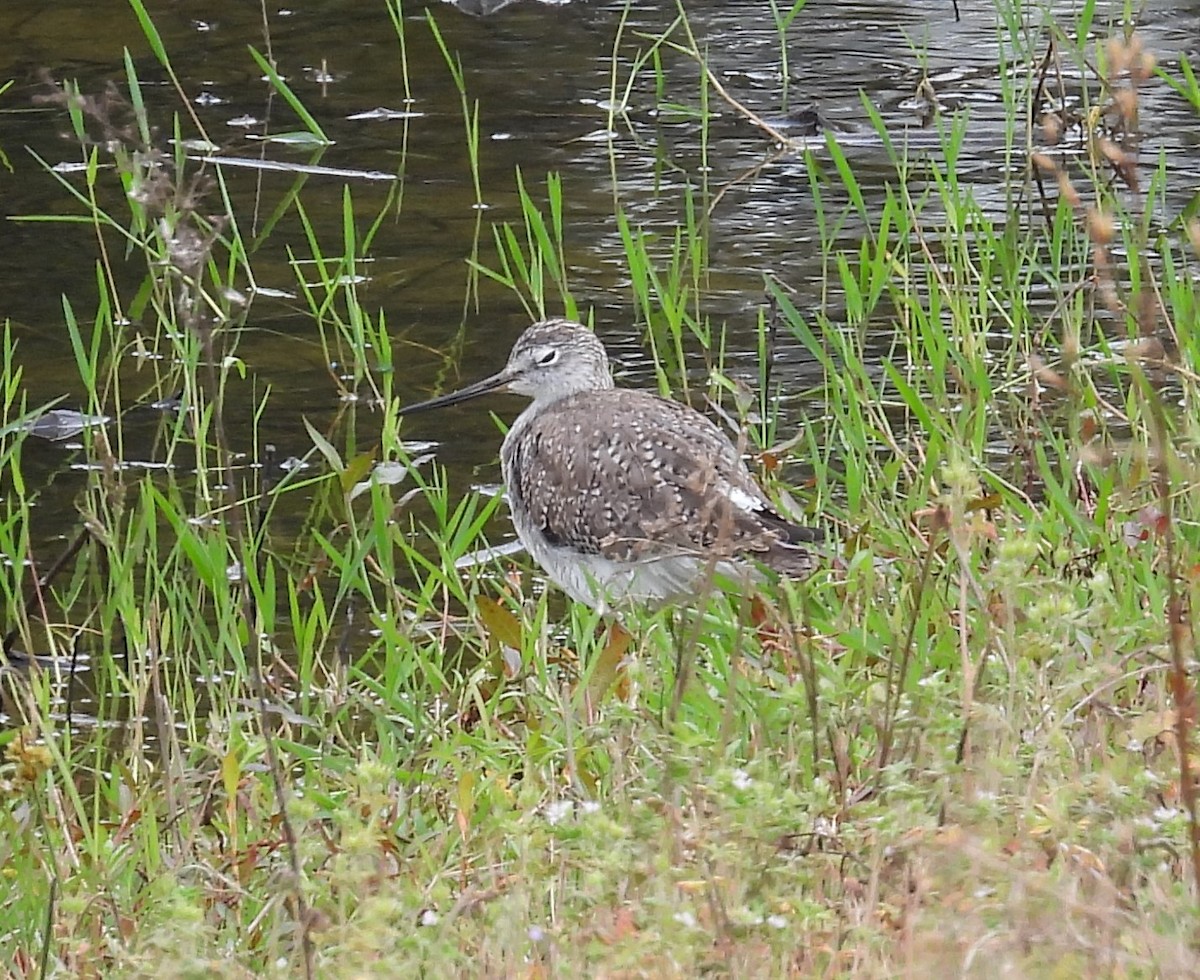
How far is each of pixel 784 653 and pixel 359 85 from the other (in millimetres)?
5471

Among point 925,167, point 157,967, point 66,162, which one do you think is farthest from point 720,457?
point 66,162

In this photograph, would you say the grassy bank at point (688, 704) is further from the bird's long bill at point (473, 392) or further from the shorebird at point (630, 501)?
the bird's long bill at point (473, 392)

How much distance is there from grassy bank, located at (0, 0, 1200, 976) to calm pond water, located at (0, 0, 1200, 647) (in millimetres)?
402

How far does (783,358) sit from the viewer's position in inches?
268

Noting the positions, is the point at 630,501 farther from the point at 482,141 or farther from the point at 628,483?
the point at 482,141

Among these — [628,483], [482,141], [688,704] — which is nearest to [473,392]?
[628,483]

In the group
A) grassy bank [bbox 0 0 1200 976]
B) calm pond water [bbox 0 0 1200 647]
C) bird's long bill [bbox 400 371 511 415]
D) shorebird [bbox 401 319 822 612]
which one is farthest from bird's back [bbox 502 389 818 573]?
calm pond water [bbox 0 0 1200 647]

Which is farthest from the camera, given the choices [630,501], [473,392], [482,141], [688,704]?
[482,141]

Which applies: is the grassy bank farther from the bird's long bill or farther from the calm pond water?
the calm pond water

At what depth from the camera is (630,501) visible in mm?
5121

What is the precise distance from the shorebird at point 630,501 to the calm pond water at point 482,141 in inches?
34.6

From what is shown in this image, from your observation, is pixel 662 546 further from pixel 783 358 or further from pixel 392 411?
pixel 783 358

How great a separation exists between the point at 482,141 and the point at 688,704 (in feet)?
15.8

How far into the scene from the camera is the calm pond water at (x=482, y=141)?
6.97 m
